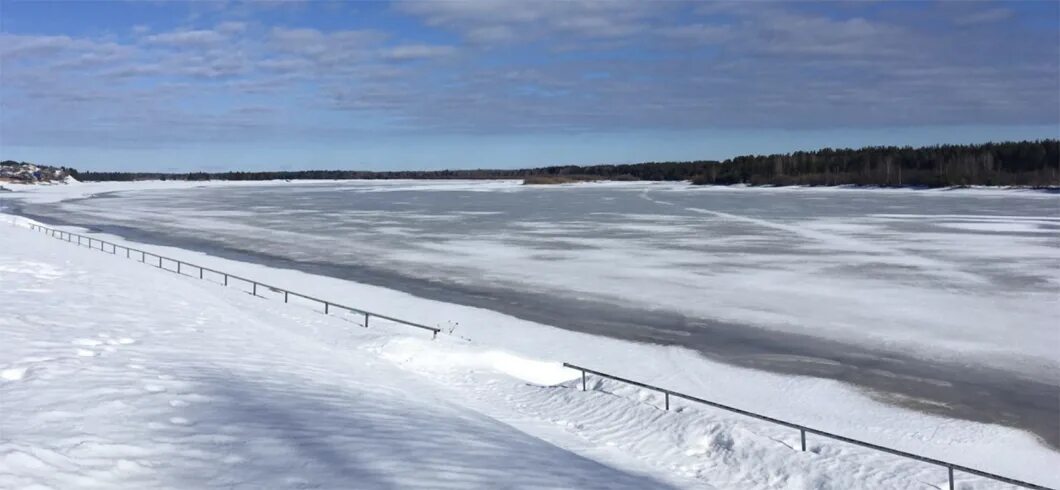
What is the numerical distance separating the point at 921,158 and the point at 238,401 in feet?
422

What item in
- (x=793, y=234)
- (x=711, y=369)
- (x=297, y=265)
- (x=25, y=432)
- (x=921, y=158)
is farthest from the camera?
(x=921, y=158)

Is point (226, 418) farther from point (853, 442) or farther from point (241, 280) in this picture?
point (241, 280)

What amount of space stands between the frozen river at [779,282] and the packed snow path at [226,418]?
5420 mm

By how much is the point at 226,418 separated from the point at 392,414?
170 centimetres

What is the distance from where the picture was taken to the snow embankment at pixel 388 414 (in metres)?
5.88

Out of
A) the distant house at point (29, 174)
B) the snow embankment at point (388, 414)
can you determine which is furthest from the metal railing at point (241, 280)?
the distant house at point (29, 174)

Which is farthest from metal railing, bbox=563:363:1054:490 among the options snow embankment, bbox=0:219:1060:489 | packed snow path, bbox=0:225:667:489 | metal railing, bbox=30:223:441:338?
metal railing, bbox=30:223:441:338

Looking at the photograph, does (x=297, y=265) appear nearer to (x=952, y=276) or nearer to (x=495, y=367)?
(x=495, y=367)

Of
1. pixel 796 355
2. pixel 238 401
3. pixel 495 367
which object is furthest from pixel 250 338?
A: pixel 796 355

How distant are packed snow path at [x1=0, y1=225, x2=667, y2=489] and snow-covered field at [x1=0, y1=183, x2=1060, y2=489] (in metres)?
0.03

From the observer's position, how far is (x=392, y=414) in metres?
8.11

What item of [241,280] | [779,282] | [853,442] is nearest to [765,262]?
[779,282]

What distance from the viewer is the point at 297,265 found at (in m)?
24.3

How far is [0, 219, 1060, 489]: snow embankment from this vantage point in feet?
19.3
